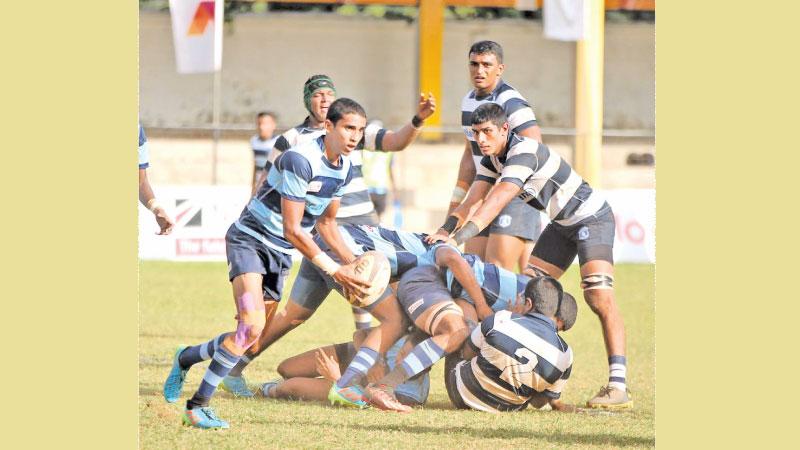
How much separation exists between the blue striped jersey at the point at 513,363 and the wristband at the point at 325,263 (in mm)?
1030

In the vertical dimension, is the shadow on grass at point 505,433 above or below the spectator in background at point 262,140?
below

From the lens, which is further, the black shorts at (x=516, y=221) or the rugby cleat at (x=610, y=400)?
the black shorts at (x=516, y=221)

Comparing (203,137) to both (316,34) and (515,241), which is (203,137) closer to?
(316,34)

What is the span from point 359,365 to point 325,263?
3.14 ft

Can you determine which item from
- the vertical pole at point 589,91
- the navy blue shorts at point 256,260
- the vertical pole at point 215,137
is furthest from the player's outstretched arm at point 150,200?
the vertical pole at point 589,91

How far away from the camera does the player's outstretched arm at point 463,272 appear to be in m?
7.62

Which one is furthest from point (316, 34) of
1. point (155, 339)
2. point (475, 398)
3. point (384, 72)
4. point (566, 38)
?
point (475, 398)

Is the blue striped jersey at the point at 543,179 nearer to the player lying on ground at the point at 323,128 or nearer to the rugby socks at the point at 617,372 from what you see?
the player lying on ground at the point at 323,128

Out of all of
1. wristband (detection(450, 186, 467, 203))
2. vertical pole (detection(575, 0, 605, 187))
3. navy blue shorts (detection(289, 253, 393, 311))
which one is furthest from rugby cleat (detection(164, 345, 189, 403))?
vertical pole (detection(575, 0, 605, 187))

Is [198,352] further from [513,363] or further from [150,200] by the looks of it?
[513,363]

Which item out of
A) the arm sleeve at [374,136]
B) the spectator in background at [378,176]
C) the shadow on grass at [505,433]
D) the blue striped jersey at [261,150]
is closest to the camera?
the shadow on grass at [505,433]

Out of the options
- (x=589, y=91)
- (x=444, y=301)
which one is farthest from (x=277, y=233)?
(x=589, y=91)

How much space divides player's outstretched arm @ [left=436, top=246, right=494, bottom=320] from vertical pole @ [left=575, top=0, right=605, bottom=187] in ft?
5.97

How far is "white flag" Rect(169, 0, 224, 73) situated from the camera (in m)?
7.34
